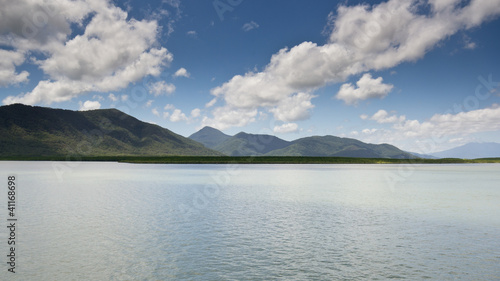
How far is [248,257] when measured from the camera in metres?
19.3

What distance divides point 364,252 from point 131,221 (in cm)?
2130

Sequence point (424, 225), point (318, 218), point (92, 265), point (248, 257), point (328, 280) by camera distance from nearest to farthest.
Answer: point (328, 280) → point (92, 265) → point (248, 257) → point (424, 225) → point (318, 218)

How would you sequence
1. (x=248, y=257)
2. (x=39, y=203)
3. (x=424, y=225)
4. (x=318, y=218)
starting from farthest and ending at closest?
(x=39, y=203)
(x=318, y=218)
(x=424, y=225)
(x=248, y=257)

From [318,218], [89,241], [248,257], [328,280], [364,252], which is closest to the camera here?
[328,280]

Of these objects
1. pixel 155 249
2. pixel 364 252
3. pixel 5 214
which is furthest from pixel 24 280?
pixel 5 214

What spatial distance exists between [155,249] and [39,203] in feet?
95.3

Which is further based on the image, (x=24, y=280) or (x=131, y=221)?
(x=131, y=221)

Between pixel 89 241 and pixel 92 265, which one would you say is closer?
pixel 92 265

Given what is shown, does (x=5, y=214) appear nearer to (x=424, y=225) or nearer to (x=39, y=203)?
(x=39, y=203)

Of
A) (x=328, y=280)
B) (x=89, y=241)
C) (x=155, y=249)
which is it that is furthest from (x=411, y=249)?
(x=89, y=241)

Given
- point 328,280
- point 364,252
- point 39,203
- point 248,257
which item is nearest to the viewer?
point 328,280

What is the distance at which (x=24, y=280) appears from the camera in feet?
51.6

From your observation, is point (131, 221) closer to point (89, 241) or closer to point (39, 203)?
point (89, 241)

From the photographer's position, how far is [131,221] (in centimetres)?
3045
